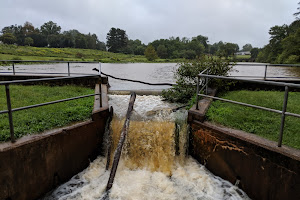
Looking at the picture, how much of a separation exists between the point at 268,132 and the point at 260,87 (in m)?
4.96

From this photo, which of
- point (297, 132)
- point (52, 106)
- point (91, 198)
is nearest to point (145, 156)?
point (91, 198)

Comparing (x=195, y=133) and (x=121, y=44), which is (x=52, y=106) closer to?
(x=195, y=133)

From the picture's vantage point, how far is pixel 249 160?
14.1 ft

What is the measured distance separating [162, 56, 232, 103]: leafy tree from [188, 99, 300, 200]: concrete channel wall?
2.60 metres

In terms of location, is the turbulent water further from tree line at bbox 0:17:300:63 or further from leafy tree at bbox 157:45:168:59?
leafy tree at bbox 157:45:168:59

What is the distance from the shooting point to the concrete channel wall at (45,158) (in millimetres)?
3861

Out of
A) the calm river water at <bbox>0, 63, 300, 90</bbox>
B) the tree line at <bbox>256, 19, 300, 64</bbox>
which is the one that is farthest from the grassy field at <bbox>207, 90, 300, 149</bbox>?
the tree line at <bbox>256, 19, 300, 64</bbox>

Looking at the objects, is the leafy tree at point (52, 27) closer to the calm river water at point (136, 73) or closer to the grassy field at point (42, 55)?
the grassy field at point (42, 55)

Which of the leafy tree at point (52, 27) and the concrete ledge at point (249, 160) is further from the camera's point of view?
the leafy tree at point (52, 27)

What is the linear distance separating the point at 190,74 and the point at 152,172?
177 inches

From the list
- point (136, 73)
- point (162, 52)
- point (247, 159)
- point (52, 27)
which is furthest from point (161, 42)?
point (247, 159)

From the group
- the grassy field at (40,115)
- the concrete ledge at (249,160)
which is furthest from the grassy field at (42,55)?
the concrete ledge at (249,160)

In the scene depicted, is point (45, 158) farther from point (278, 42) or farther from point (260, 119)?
point (278, 42)

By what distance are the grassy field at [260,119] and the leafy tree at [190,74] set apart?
66.7 inches
